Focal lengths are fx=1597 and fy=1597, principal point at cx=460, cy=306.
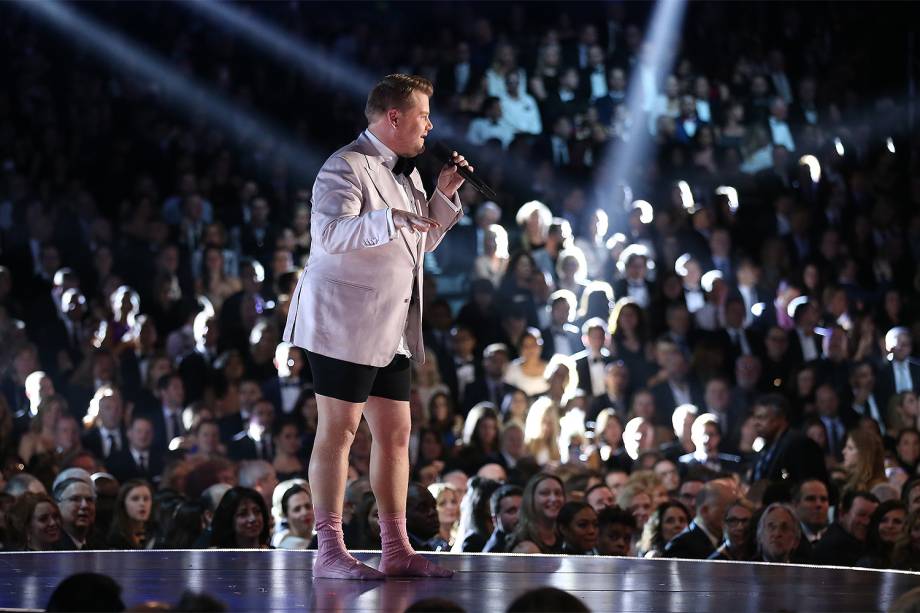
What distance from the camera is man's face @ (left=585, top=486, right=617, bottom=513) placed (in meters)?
6.60

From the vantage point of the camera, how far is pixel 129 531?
633 cm

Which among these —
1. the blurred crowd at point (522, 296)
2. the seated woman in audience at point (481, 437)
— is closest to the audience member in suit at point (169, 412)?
the blurred crowd at point (522, 296)

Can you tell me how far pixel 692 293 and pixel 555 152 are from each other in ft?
9.15

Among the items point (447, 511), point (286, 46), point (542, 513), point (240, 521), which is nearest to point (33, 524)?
point (240, 521)

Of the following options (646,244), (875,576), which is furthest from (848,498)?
(646,244)

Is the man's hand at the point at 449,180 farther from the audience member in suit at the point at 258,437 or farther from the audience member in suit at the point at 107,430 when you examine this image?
the audience member in suit at the point at 107,430

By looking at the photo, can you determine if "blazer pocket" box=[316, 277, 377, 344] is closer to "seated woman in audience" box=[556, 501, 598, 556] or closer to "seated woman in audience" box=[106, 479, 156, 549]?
"seated woman in audience" box=[556, 501, 598, 556]

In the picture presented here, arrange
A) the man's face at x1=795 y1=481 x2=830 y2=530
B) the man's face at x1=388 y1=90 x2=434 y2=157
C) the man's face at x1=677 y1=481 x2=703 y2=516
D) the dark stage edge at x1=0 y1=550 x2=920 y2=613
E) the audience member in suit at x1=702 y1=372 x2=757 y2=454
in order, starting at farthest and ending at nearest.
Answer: the audience member in suit at x1=702 y1=372 x2=757 y2=454, the man's face at x1=677 y1=481 x2=703 y2=516, the man's face at x1=795 y1=481 x2=830 y2=530, the man's face at x1=388 y1=90 x2=434 y2=157, the dark stage edge at x1=0 y1=550 x2=920 y2=613

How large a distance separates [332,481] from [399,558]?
0.26m

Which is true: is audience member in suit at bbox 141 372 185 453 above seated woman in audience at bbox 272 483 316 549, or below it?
above

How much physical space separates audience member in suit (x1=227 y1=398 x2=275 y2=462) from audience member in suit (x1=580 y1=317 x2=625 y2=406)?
192 cm

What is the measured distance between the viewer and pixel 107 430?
27.5ft

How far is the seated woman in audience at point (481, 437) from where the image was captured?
8070 mm

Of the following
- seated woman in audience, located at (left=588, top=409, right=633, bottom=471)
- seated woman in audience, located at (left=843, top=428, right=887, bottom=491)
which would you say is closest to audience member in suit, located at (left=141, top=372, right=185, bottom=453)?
seated woman in audience, located at (left=588, top=409, right=633, bottom=471)
